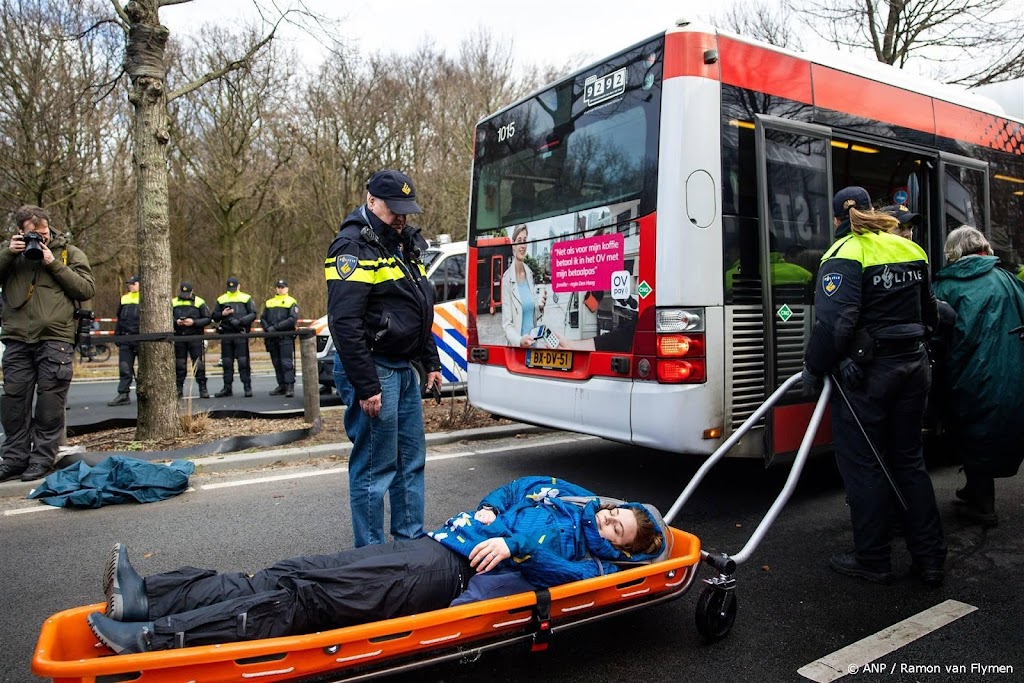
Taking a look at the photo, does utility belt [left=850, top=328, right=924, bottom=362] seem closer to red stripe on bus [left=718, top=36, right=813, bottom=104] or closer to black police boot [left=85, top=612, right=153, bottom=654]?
red stripe on bus [left=718, top=36, right=813, bottom=104]

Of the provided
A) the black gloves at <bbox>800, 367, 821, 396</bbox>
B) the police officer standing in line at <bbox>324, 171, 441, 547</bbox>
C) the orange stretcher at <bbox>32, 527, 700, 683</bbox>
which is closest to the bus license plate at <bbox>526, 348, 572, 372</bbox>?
the police officer standing in line at <bbox>324, 171, 441, 547</bbox>

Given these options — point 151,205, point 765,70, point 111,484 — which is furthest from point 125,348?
point 765,70

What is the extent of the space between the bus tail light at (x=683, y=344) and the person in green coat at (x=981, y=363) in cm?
142

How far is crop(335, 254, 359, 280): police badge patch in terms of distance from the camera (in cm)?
351

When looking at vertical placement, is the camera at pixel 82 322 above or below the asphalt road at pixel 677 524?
above

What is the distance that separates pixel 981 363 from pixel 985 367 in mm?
31

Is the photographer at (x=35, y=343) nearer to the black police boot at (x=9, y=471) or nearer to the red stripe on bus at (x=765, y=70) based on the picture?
the black police boot at (x=9, y=471)

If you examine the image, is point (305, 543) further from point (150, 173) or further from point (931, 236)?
point (931, 236)

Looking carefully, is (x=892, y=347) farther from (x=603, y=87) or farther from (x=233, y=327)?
(x=233, y=327)

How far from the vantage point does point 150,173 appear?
703 cm

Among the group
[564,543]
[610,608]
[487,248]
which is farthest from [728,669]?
[487,248]

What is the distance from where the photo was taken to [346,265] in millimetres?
3518

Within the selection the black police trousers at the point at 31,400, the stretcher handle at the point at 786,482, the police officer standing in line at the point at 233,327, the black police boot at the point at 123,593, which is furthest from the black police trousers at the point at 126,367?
the stretcher handle at the point at 786,482

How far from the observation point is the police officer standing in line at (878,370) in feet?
11.6
